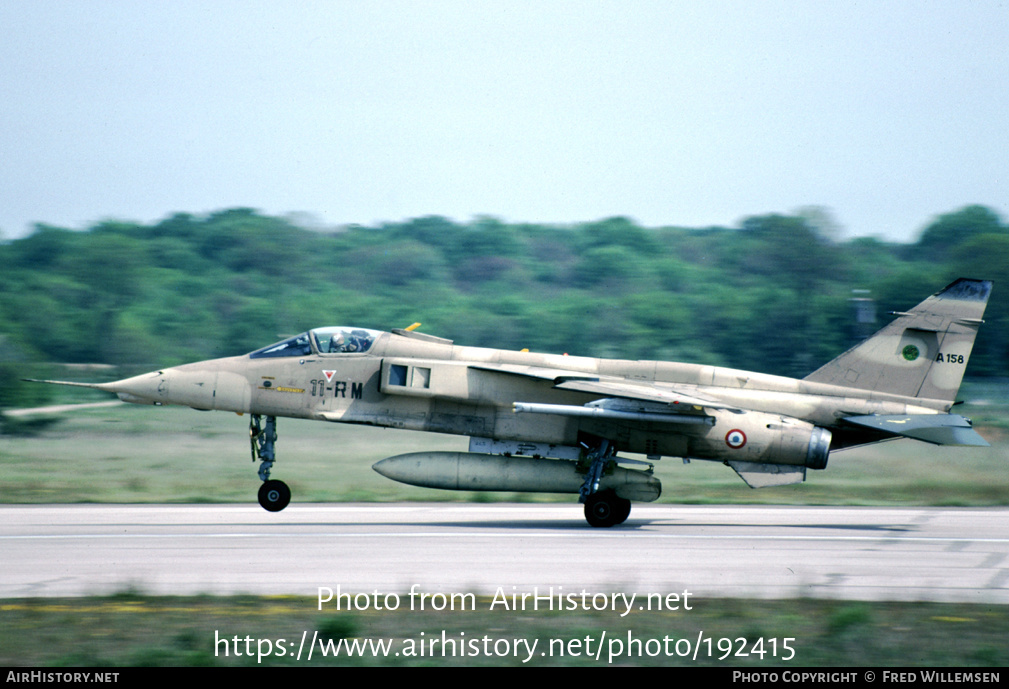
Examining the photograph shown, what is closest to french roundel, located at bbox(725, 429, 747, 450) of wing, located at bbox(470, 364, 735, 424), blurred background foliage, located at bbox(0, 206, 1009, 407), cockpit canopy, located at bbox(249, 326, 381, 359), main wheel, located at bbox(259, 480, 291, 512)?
wing, located at bbox(470, 364, 735, 424)

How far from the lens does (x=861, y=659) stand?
7168 millimetres

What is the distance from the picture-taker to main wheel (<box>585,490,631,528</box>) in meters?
14.8

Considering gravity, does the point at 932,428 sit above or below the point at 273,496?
above

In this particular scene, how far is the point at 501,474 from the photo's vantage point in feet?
48.4

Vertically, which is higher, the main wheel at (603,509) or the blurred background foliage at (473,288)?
the blurred background foliage at (473,288)

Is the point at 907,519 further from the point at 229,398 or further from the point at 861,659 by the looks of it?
the point at 229,398

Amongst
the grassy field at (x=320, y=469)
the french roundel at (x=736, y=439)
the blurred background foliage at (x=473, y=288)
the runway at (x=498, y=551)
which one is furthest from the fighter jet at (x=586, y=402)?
the blurred background foliage at (x=473, y=288)

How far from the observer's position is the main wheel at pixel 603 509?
14.8 metres

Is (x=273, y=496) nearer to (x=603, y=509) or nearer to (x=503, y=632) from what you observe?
(x=603, y=509)

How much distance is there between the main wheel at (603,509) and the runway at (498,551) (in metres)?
0.21

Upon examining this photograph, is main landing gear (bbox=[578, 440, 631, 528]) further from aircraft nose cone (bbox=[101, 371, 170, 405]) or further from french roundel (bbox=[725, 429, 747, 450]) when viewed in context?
aircraft nose cone (bbox=[101, 371, 170, 405])

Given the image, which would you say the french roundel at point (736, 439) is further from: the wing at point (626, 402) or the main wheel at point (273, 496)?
the main wheel at point (273, 496)

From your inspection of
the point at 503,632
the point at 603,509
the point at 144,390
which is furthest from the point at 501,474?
the point at 503,632

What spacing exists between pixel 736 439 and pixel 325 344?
711 centimetres
